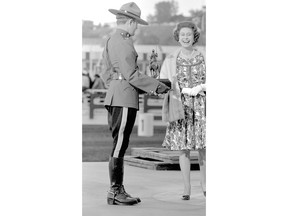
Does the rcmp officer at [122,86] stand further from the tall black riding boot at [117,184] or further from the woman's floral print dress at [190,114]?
the woman's floral print dress at [190,114]

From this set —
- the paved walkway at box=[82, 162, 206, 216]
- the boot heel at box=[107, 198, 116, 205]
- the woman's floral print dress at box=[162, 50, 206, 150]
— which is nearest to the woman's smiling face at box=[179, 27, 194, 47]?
the woman's floral print dress at box=[162, 50, 206, 150]

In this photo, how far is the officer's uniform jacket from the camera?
5.26m

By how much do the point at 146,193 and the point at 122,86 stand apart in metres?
1.09

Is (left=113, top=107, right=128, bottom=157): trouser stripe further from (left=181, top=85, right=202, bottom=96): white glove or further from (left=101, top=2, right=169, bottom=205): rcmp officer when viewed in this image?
(left=181, top=85, right=202, bottom=96): white glove

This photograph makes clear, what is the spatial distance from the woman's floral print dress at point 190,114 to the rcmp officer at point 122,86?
1.33 feet

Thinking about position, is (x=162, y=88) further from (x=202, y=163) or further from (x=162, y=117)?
(x=202, y=163)

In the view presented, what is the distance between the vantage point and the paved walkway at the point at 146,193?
523cm
